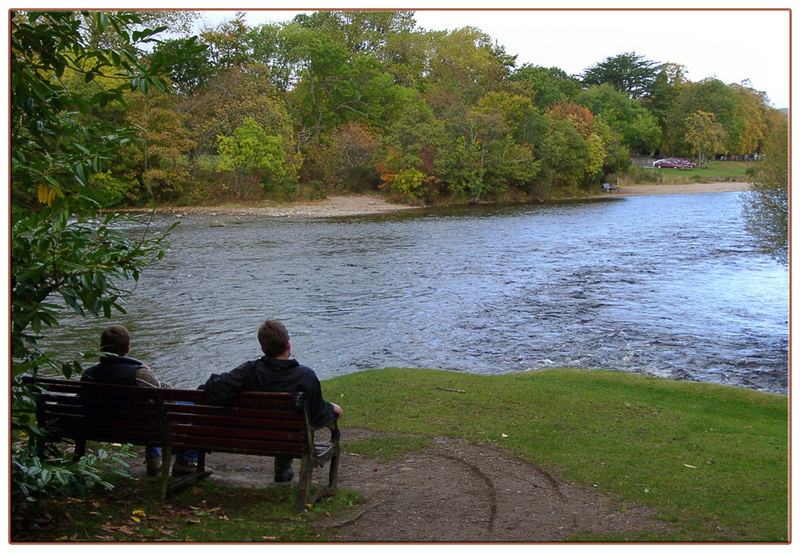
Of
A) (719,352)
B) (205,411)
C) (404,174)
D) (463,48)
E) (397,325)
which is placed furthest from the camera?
(463,48)

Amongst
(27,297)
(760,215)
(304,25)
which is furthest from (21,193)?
(304,25)

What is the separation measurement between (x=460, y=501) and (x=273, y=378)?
184 centimetres

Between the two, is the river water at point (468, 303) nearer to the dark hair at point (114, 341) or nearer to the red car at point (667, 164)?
the dark hair at point (114, 341)

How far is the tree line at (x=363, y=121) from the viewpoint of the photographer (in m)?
54.0

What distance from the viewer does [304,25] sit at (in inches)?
2822

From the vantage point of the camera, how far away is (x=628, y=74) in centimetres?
9988

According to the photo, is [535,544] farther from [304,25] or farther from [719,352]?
[304,25]

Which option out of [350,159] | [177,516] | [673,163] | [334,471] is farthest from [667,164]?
[177,516]

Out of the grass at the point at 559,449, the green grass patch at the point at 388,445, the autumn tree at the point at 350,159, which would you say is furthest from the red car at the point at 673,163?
the green grass patch at the point at 388,445

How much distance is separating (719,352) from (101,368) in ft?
42.8

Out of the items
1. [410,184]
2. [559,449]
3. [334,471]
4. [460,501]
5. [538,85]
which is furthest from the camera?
[538,85]

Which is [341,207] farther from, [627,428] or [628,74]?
[628,74]

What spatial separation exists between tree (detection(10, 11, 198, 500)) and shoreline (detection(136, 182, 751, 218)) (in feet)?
138

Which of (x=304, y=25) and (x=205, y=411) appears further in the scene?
(x=304, y=25)
